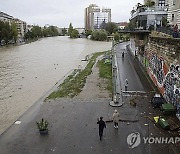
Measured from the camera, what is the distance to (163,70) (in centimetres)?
2159

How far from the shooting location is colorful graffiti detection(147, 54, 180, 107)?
17072 mm

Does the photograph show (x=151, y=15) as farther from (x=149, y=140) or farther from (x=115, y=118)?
(x=149, y=140)

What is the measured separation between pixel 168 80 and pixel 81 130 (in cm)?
844

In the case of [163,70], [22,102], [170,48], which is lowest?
[22,102]

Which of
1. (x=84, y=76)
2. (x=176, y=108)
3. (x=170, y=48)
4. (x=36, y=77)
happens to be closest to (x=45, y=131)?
(x=176, y=108)

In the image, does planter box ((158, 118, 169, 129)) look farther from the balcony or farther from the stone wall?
the balcony

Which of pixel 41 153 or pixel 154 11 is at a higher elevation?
pixel 154 11

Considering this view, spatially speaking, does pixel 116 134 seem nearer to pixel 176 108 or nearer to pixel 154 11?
pixel 176 108

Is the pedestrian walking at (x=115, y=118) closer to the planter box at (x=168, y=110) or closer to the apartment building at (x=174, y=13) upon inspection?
the planter box at (x=168, y=110)

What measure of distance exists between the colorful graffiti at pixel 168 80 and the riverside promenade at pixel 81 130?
5.33 feet

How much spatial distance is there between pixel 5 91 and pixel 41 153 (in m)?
17.6

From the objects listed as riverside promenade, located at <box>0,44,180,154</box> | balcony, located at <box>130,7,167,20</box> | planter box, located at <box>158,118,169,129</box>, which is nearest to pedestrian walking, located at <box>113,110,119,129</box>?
riverside promenade, located at <box>0,44,180,154</box>

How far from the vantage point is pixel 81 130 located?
15344mm

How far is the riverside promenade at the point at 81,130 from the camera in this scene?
13039 mm
